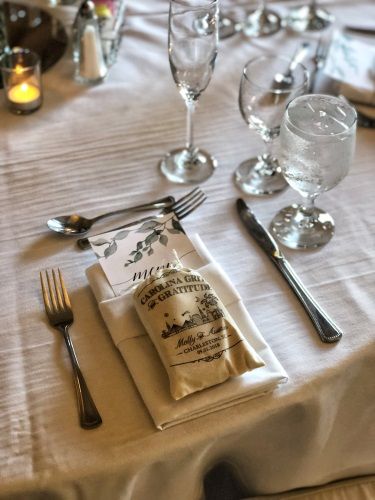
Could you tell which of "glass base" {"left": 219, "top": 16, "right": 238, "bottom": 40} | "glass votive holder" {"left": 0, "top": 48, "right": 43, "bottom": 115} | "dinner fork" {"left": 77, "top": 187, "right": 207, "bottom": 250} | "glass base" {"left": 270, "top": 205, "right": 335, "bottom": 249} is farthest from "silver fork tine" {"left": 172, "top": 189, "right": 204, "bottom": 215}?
"glass base" {"left": 219, "top": 16, "right": 238, "bottom": 40}

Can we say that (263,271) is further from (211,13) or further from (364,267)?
(211,13)

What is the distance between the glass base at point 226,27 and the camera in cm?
120

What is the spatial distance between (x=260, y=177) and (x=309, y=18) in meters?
0.50

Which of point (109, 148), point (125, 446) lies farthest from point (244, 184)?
point (125, 446)

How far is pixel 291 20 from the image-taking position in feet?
4.10

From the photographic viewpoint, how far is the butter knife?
724 mm

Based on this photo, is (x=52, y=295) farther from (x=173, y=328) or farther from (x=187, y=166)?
(x=187, y=166)

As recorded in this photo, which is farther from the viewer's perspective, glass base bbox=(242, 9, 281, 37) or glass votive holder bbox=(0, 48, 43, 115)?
glass base bbox=(242, 9, 281, 37)

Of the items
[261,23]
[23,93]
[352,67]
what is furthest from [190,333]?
[261,23]

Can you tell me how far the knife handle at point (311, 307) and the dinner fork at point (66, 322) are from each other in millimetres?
262

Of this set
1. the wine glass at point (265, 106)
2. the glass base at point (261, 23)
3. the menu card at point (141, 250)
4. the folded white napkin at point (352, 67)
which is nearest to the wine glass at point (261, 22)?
the glass base at point (261, 23)

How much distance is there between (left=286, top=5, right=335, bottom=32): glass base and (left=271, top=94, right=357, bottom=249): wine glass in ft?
1.65

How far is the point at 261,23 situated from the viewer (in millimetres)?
1229

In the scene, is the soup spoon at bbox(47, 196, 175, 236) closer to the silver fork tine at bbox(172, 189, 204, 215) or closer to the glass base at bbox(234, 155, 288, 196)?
the silver fork tine at bbox(172, 189, 204, 215)
